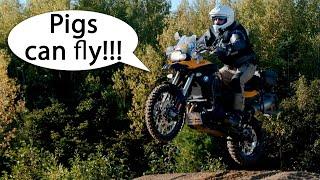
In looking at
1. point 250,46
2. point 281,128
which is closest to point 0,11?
point 281,128

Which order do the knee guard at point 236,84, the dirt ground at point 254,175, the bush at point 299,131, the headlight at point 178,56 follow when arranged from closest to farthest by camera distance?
the headlight at point 178,56
the knee guard at point 236,84
the dirt ground at point 254,175
the bush at point 299,131

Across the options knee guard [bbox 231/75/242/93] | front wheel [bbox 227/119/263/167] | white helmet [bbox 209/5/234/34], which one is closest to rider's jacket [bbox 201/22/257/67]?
white helmet [bbox 209/5/234/34]

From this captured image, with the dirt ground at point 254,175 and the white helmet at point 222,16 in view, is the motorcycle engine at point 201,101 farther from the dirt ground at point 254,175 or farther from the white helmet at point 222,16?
the dirt ground at point 254,175

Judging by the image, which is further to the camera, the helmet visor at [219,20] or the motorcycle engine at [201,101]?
the helmet visor at [219,20]

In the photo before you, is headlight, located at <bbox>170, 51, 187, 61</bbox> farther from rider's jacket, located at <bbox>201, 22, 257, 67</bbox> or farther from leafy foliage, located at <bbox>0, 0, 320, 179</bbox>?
leafy foliage, located at <bbox>0, 0, 320, 179</bbox>

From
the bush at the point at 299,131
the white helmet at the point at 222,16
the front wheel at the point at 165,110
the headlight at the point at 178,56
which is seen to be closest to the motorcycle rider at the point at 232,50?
the white helmet at the point at 222,16

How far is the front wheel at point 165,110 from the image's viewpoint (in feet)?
43.8

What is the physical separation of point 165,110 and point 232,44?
170 centimetres

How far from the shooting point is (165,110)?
13539 mm

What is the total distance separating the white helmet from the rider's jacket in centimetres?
11

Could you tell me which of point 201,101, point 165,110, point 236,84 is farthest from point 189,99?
point 236,84

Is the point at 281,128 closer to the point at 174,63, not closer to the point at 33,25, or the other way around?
the point at 33,25

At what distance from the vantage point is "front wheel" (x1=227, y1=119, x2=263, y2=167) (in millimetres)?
15945

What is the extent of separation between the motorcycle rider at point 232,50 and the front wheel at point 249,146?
1155 mm
